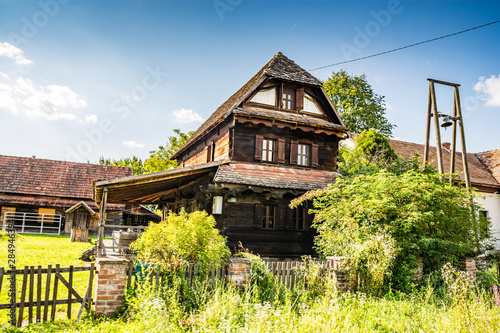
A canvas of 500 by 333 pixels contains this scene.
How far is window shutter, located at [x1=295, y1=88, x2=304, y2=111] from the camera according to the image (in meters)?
15.8

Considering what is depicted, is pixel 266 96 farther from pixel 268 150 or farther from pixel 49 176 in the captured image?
pixel 49 176

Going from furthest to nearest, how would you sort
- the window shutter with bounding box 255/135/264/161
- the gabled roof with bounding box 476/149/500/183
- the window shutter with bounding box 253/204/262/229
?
1. the gabled roof with bounding box 476/149/500/183
2. the window shutter with bounding box 255/135/264/161
3. the window shutter with bounding box 253/204/262/229

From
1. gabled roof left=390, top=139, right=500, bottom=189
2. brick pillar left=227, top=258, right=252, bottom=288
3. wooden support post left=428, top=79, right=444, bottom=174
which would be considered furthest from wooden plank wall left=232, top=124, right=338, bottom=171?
gabled roof left=390, top=139, right=500, bottom=189

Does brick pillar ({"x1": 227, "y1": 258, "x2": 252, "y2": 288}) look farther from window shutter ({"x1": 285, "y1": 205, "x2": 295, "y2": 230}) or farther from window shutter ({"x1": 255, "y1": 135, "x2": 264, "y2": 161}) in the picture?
window shutter ({"x1": 255, "y1": 135, "x2": 264, "y2": 161})

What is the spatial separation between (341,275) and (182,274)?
13.1 ft

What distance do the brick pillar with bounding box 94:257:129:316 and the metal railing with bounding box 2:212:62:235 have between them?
22146 millimetres

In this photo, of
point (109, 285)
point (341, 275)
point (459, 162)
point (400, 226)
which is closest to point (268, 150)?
point (400, 226)

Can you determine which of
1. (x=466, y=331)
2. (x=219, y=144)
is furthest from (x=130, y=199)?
(x=466, y=331)

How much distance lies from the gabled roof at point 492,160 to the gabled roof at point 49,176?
2908 centimetres

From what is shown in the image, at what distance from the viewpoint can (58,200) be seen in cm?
2838

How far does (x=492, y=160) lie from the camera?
92.7ft

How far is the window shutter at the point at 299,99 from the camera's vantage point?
51.8 ft

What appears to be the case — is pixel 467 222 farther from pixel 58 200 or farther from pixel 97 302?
pixel 58 200

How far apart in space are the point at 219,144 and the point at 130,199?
552 centimetres
